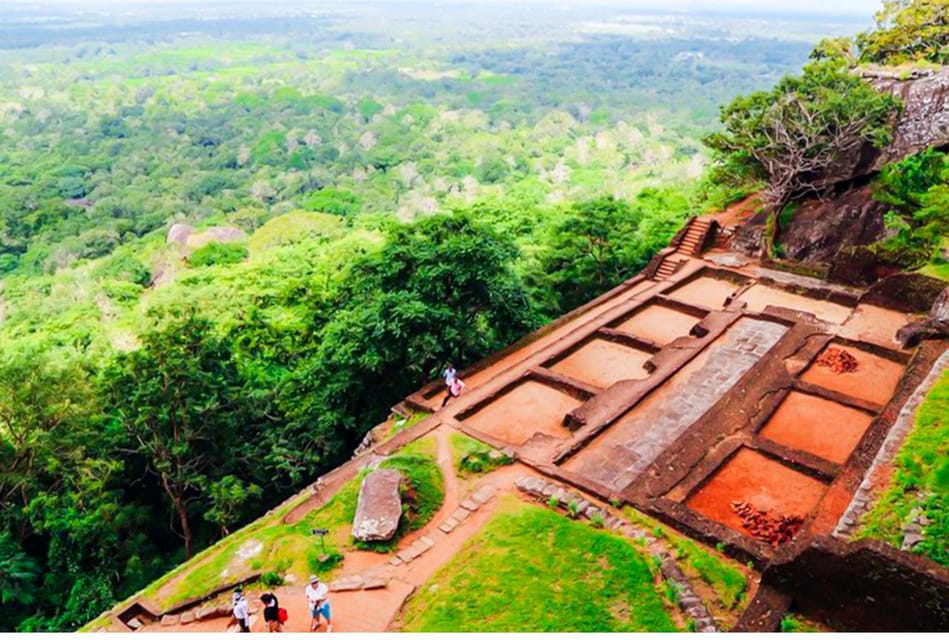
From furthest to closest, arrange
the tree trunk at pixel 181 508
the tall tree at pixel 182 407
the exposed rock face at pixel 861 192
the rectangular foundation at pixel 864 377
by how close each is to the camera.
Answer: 1. the exposed rock face at pixel 861 192
2. the tree trunk at pixel 181 508
3. the tall tree at pixel 182 407
4. the rectangular foundation at pixel 864 377

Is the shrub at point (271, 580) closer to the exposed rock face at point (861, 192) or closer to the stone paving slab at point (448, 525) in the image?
the stone paving slab at point (448, 525)

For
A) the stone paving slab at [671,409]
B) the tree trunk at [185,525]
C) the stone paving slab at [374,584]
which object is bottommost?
the tree trunk at [185,525]

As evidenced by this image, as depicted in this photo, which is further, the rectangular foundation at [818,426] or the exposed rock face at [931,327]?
the exposed rock face at [931,327]

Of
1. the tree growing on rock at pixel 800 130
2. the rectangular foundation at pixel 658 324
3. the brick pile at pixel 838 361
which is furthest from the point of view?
the tree growing on rock at pixel 800 130

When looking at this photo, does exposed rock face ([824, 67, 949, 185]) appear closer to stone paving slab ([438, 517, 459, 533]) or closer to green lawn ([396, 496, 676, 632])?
green lawn ([396, 496, 676, 632])

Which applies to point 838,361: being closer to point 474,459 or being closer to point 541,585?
point 474,459

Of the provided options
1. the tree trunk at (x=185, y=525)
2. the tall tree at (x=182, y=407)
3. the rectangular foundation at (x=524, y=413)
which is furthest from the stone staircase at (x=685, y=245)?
the tree trunk at (x=185, y=525)

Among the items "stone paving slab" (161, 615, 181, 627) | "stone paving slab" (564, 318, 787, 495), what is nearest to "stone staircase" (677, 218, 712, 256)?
"stone paving slab" (564, 318, 787, 495)
